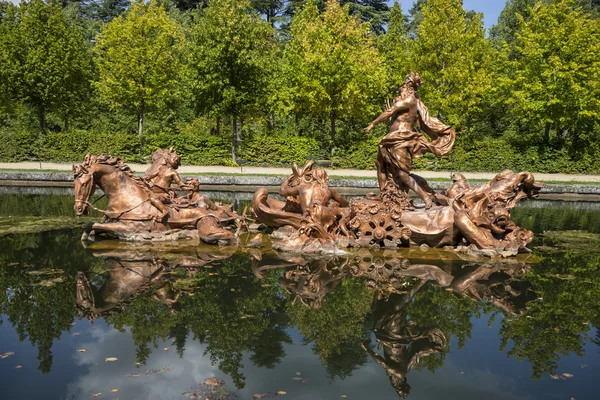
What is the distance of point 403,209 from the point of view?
1255 cm

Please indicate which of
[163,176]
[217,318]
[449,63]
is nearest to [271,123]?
[449,63]

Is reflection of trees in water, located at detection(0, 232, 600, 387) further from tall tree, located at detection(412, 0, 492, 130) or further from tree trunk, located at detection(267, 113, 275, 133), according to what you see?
tree trunk, located at detection(267, 113, 275, 133)

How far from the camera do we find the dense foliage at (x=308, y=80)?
3059 cm

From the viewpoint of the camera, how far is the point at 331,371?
671 cm

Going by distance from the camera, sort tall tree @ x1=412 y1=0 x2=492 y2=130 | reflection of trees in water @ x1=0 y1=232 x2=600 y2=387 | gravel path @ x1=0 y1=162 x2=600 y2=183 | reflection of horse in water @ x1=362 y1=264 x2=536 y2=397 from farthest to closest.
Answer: tall tree @ x1=412 y1=0 x2=492 y2=130, gravel path @ x1=0 y1=162 x2=600 y2=183, reflection of trees in water @ x1=0 y1=232 x2=600 y2=387, reflection of horse in water @ x1=362 y1=264 x2=536 y2=397

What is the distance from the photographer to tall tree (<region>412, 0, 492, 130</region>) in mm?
32344

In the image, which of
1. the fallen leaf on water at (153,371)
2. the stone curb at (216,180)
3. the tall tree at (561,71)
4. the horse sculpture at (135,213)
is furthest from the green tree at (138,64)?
the fallen leaf on water at (153,371)

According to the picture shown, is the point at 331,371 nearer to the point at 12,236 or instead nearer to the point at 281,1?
the point at 12,236

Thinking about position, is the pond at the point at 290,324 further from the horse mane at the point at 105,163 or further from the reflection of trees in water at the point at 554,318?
the horse mane at the point at 105,163

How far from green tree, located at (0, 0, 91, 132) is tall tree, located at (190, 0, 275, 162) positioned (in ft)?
26.9

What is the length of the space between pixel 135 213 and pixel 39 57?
24686 mm

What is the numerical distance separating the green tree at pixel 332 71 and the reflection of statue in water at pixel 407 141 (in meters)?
18.9

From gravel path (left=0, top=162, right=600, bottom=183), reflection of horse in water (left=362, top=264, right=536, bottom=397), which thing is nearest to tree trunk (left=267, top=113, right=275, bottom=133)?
gravel path (left=0, top=162, right=600, bottom=183)

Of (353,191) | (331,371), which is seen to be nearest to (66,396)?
(331,371)
